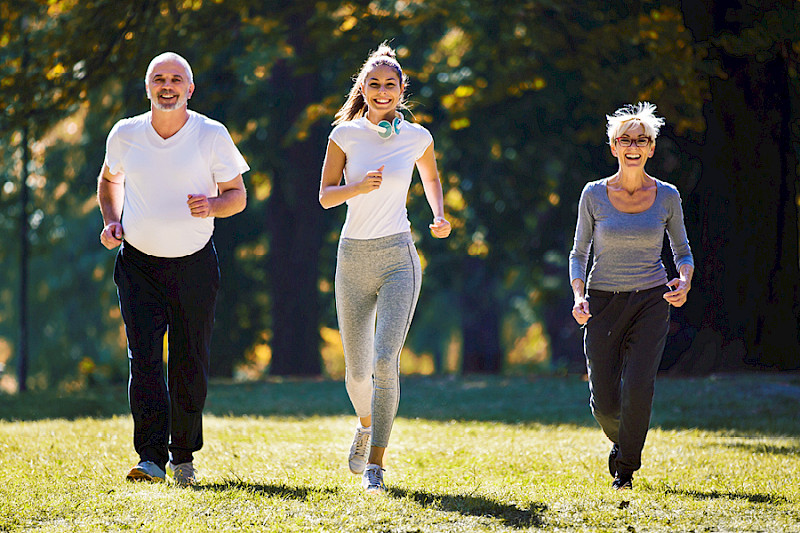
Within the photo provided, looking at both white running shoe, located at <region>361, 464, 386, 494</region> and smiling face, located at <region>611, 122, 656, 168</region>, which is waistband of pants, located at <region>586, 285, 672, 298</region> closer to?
smiling face, located at <region>611, 122, 656, 168</region>

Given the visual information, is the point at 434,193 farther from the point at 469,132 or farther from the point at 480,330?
the point at 480,330

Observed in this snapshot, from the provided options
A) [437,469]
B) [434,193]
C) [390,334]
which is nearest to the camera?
[390,334]

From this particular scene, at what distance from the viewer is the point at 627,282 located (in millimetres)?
6414

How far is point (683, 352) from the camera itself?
1398cm

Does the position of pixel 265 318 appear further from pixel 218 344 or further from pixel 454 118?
pixel 454 118

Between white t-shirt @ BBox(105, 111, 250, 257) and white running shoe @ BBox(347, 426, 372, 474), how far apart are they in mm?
1387

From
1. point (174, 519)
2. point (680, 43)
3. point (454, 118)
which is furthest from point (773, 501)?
point (454, 118)

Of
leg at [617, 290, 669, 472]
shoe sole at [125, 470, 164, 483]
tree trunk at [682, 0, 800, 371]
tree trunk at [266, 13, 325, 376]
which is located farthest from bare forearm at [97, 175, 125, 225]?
tree trunk at [266, 13, 325, 376]

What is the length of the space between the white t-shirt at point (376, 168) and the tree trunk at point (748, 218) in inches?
321

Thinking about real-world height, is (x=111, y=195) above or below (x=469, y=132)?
below

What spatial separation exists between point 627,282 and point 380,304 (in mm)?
1366

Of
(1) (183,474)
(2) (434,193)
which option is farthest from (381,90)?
(1) (183,474)

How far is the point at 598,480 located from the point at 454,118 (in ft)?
31.9

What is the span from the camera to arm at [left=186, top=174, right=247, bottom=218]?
6137mm
